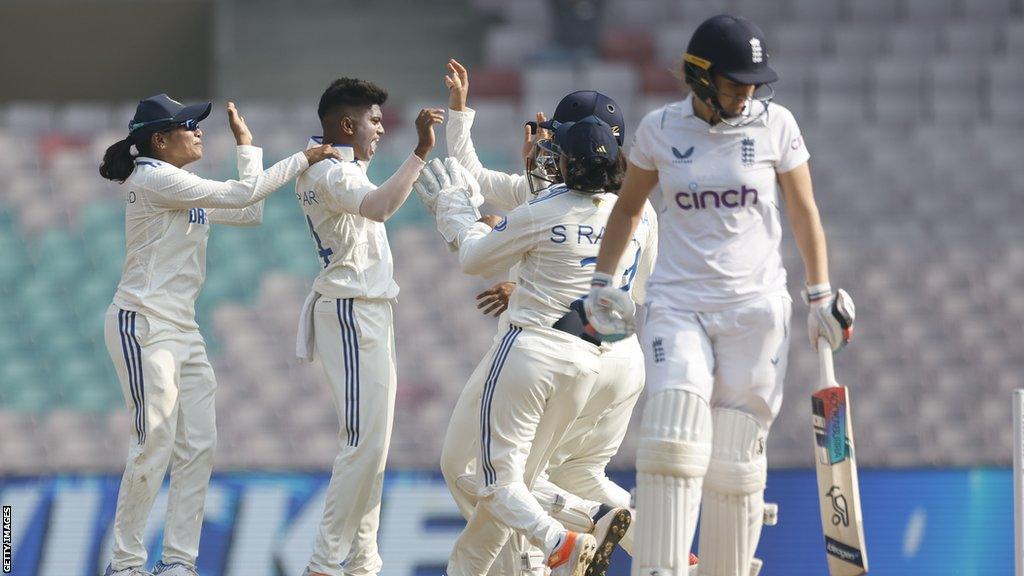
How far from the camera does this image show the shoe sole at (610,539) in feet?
17.0

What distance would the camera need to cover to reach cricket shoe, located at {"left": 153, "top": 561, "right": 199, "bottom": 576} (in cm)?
566

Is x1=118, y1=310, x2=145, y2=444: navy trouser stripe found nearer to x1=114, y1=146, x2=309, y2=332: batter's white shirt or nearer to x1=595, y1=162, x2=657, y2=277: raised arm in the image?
x1=114, y1=146, x2=309, y2=332: batter's white shirt

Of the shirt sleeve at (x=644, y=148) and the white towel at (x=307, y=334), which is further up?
the shirt sleeve at (x=644, y=148)

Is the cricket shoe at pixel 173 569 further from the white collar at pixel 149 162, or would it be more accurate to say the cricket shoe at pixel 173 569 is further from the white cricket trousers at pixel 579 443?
the white collar at pixel 149 162

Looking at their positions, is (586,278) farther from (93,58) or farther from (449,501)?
(93,58)

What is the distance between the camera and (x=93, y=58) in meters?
14.5

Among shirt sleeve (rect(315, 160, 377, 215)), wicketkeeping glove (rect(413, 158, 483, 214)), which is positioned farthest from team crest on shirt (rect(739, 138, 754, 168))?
shirt sleeve (rect(315, 160, 377, 215))

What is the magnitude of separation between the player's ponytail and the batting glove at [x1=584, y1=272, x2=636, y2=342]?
220 cm

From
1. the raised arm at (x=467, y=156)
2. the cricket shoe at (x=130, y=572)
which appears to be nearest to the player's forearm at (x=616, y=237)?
the raised arm at (x=467, y=156)

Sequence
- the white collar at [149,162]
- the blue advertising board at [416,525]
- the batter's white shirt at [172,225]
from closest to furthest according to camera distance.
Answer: the batter's white shirt at [172,225]
the white collar at [149,162]
the blue advertising board at [416,525]

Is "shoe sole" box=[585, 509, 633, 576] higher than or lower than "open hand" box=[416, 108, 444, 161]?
lower

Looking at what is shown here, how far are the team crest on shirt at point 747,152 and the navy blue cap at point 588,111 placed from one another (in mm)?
1142

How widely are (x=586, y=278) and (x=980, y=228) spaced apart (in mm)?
6670

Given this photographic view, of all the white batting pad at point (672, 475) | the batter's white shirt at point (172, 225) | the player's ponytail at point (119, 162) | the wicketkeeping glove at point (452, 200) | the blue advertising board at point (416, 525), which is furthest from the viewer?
the blue advertising board at point (416, 525)
